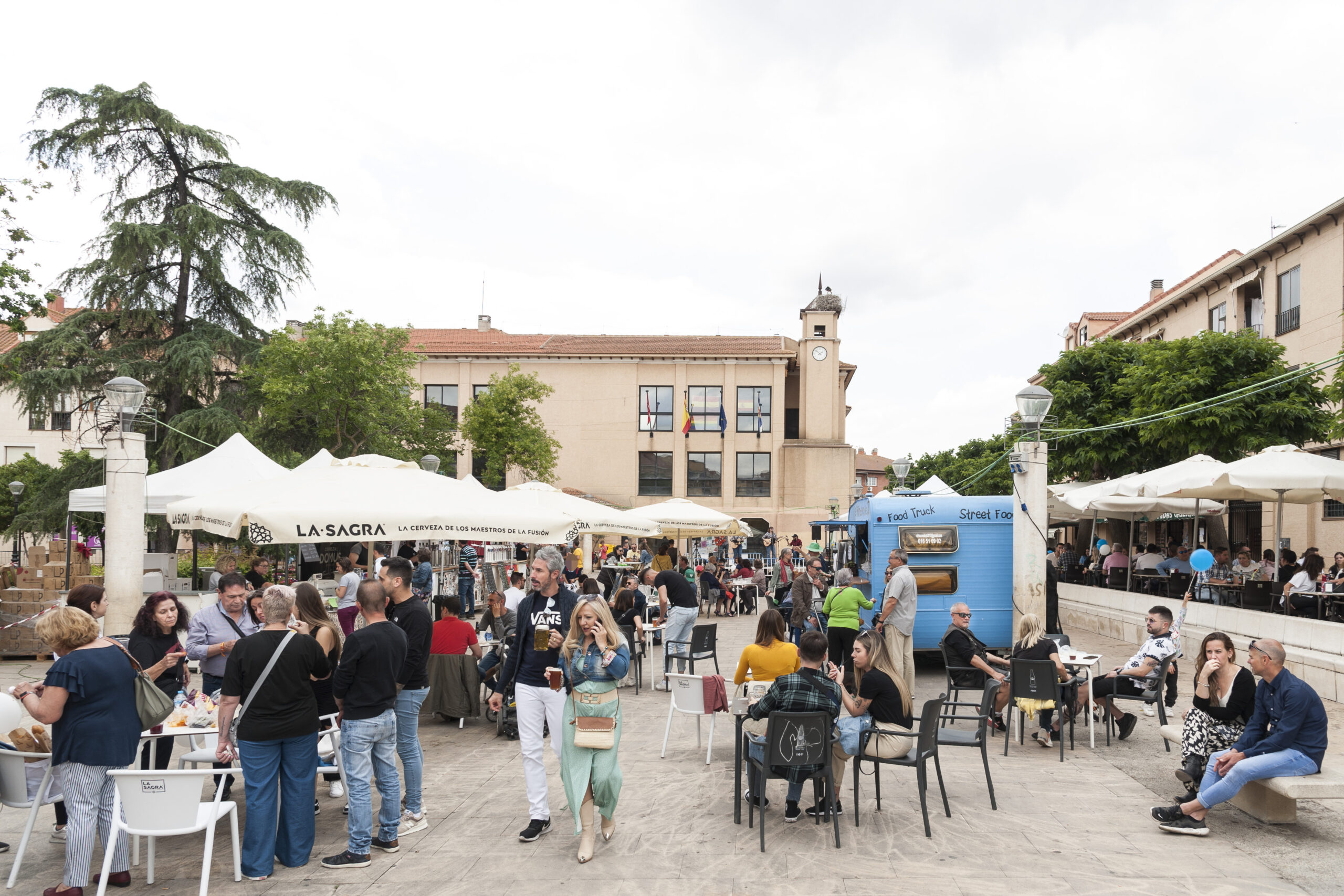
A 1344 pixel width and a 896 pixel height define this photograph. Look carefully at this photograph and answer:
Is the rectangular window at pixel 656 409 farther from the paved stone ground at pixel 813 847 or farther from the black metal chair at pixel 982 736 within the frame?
the black metal chair at pixel 982 736

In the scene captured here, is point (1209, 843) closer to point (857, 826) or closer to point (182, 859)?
point (857, 826)

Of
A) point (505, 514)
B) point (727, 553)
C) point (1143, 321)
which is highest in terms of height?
point (1143, 321)

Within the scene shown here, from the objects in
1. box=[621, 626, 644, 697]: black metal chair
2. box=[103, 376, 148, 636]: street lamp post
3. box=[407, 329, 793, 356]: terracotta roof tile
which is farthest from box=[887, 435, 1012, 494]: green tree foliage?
box=[103, 376, 148, 636]: street lamp post

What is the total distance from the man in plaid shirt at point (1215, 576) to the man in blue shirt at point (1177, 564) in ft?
1.45

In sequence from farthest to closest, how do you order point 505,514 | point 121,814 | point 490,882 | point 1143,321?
point 1143,321 → point 505,514 → point 490,882 → point 121,814

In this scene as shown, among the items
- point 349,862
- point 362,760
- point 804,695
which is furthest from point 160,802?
point 804,695

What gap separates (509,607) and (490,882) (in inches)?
229

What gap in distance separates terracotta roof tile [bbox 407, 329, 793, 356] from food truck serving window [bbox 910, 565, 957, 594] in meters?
38.2

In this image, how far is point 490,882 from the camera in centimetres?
508

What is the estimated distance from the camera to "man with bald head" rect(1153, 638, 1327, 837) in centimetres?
588

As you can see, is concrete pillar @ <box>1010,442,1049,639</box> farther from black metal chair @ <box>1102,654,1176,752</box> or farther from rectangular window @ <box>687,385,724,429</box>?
rectangular window @ <box>687,385,724,429</box>

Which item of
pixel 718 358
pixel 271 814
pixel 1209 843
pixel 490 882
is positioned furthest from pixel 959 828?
pixel 718 358

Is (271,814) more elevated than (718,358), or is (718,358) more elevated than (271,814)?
(718,358)

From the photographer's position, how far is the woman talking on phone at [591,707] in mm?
5480
